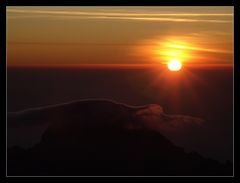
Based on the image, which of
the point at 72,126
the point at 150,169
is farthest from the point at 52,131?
the point at 150,169

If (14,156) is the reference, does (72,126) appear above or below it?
above

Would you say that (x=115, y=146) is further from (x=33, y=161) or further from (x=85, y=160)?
(x=33, y=161)

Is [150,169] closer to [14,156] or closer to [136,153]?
[136,153]

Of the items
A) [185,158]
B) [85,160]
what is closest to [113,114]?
[85,160]

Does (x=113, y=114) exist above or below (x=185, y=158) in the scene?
above
